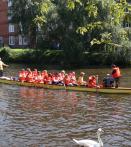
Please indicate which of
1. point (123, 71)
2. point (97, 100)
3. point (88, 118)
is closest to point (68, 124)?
point (88, 118)

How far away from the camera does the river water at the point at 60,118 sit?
55.0ft

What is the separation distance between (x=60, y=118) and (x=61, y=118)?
54 mm

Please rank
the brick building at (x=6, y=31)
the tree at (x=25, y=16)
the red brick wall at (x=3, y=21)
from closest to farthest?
the tree at (x=25, y=16) < the brick building at (x=6, y=31) < the red brick wall at (x=3, y=21)

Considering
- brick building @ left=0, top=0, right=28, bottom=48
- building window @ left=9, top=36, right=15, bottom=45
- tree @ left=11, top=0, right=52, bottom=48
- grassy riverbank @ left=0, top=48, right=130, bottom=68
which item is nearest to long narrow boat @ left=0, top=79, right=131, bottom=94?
grassy riverbank @ left=0, top=48, right=130, bottom=68

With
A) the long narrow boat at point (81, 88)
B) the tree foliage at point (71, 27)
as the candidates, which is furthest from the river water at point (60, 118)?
the tree foliage at point (71, 27)

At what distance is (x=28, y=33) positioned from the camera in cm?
6812

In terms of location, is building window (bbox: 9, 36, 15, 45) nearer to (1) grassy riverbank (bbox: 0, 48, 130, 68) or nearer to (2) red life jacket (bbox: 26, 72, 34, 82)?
(1) grassy riverbank (bbox: 0, 48, 130, 68)

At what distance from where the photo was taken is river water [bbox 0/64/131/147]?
16766 millimetres

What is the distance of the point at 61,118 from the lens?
2134 centimetres

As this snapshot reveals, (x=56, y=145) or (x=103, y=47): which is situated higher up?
(x=103, y=47)

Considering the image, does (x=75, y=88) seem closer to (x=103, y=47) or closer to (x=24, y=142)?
(x=24, y=142)

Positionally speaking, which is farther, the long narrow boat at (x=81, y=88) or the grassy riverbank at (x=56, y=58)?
the grassy riverbank at (x=56, y=58)

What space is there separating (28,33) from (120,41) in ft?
67.2

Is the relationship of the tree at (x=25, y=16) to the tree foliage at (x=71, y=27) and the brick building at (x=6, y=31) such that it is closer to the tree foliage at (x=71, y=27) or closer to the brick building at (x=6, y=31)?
the tree foliage at (x=71, y=27)
